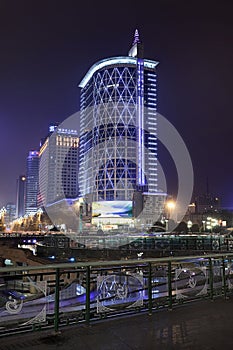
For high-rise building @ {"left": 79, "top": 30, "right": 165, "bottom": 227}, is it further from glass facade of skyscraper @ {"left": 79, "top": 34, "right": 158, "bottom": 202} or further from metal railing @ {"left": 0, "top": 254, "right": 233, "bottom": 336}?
metal railing @ {"left": 0, "top": 254, "right": 233, "bottom": 336}

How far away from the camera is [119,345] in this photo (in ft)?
14.3

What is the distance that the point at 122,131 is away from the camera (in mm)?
137250

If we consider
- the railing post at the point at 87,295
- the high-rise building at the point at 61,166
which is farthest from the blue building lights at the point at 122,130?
the railing post at the point at 87,295

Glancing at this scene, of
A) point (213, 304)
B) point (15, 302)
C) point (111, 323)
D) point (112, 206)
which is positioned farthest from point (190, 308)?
point (112, 206)

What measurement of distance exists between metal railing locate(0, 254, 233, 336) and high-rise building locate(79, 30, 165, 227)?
116 meters

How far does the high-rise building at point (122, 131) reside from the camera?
135m

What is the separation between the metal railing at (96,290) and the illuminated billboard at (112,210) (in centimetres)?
9960

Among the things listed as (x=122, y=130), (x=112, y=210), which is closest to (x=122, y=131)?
(x=122, y=130)

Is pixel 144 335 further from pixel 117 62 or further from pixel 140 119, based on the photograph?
pixel 117 62

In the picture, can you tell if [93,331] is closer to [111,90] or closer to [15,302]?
[15,302]

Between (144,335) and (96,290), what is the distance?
1.50 metres

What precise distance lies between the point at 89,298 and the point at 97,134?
140334 mm

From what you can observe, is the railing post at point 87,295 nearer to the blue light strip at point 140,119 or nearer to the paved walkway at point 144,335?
the paved walkway at point 144,335

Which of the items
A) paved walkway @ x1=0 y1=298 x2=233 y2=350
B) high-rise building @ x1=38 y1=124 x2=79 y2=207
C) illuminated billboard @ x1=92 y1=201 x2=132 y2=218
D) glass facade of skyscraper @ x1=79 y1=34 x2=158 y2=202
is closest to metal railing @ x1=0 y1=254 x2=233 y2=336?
paved walkway @ x1=0 y1=298 x2=233 y2=350
